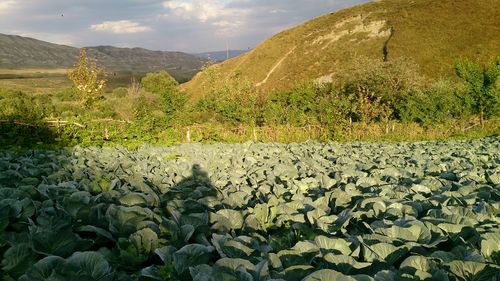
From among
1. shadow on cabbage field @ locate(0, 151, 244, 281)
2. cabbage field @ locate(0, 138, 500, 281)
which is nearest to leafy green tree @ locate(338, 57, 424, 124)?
cabbage field @ locate(0, 138, 500, 281)

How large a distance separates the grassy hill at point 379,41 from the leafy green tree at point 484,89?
30.9 meters

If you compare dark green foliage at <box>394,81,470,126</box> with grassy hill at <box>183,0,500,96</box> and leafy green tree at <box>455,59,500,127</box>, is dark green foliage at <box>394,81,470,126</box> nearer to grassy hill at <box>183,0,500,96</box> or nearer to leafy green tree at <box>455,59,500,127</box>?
leafy green tree at <box>455,59,500,127</box>

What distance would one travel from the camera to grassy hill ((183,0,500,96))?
217ft

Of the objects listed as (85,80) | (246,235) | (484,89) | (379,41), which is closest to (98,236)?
(246,235)

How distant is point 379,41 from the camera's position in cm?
7931

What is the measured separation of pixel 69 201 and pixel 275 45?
9559 centimetres

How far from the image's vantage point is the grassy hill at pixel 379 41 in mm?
66150

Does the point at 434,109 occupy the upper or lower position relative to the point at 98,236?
lower

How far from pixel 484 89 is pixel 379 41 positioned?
51610 millimetres

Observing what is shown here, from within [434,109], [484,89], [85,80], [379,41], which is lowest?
[434,109]

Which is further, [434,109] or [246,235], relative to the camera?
[434,109]

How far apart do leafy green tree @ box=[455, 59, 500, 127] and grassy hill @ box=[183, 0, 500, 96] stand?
1215 inches

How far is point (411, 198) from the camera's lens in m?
4.39

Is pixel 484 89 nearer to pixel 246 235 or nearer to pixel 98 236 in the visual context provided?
pixel 246 235
